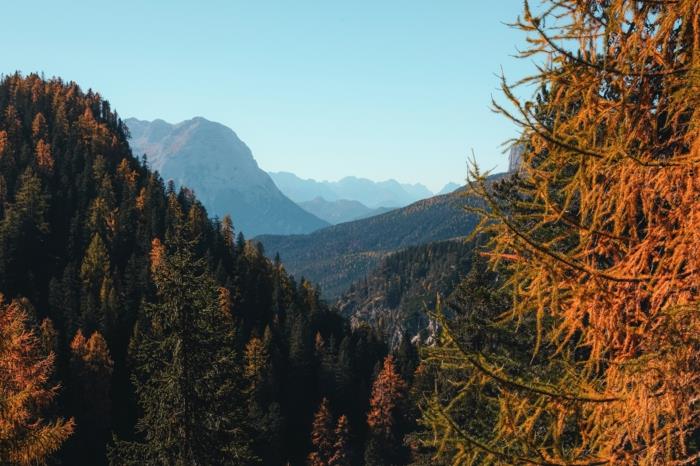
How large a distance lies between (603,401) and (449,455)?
14086mm

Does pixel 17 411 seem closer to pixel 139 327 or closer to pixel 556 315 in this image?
pixel 556 315

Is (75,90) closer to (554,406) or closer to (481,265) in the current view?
(481,265)

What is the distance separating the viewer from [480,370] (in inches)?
186

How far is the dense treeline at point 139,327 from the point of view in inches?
568

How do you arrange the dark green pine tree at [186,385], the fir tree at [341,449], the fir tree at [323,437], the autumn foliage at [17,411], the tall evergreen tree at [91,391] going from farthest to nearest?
the fir tree at [323,437] < the tall evergreen tree at [91,391] < the fir tree at [341,449] < the dark green pine tree at [186,385] < the autumn foliage at [17,411]

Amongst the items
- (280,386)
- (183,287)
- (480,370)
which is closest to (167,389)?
(183,287)

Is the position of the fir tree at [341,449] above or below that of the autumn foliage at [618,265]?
below

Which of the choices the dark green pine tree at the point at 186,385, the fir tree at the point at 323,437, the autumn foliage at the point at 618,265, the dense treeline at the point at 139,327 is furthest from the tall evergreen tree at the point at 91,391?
the autumn foliage at the point at 618,265

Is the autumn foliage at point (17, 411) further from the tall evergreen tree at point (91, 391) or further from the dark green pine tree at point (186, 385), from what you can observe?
the tall evergreen tree at point (91, 391)

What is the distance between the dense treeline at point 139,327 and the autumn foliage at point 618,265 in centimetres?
1099

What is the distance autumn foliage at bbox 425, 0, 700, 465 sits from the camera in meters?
4.59

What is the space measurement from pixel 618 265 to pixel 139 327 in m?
77.1

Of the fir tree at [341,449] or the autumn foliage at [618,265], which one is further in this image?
the fir tree at [341,449]

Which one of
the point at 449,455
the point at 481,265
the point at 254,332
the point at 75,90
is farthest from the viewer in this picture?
the point at 75,90
